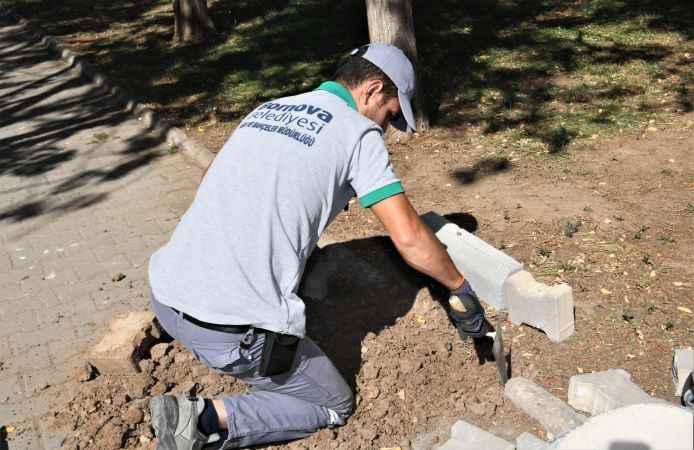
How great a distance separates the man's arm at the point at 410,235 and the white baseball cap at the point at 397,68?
42 cm

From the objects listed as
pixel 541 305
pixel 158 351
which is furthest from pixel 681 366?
pixel 158 351

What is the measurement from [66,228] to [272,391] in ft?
11.4

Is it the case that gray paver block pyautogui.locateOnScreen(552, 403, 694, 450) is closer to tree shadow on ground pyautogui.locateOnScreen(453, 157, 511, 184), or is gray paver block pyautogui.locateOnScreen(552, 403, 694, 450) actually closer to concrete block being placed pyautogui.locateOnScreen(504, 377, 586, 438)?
concrete block being placed pyautogui.locateOnScreen(504, 377, 586, 438)

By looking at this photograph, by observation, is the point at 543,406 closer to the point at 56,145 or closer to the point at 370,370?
the point at 370,370

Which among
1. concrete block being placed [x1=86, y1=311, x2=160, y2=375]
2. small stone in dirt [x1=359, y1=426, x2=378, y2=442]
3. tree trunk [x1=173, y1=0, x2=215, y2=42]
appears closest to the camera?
small stone in dirt [x1=359, y1=426, x2=378, y2=442]

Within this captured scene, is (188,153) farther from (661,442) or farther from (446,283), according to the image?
(661,442)

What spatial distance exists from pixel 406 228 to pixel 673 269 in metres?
2.20

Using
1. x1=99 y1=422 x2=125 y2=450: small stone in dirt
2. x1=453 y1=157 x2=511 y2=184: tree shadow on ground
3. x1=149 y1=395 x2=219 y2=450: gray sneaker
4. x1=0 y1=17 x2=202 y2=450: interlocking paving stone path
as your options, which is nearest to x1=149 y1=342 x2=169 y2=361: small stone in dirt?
x1=0 y1=17 x2=202 y2=450: interlocking paving stone path

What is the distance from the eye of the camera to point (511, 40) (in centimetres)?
934

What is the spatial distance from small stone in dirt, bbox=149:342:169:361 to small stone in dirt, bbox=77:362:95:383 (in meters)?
0.32

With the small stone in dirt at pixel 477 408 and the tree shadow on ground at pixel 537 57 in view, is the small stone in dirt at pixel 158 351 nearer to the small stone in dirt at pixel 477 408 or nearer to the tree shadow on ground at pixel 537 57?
the small stone in dirt at pixel 477 408

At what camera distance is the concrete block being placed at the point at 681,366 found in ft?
12.1

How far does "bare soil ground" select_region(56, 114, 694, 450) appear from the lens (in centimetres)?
399

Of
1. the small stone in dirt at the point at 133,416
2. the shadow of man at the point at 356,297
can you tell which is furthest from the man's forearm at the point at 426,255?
the small stone in dirt at the point at 133,416
